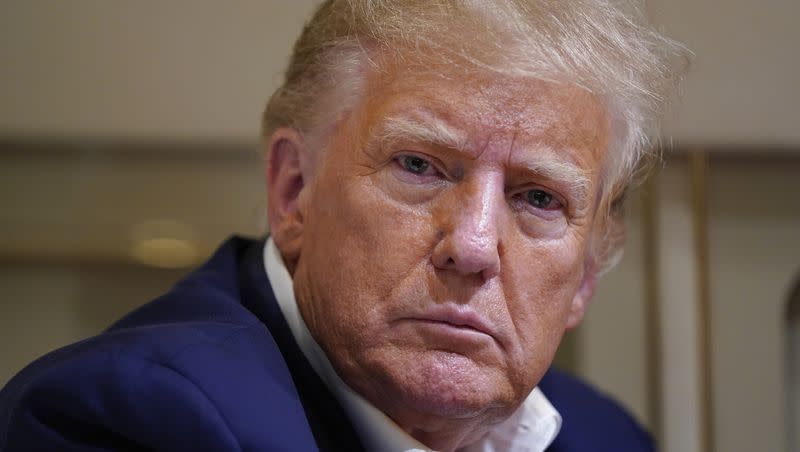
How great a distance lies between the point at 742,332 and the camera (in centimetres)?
237

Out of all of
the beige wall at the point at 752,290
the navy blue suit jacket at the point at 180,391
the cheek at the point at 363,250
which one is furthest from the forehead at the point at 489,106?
the beige wall at the point at 752,290

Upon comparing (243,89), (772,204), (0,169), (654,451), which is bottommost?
(654,451)

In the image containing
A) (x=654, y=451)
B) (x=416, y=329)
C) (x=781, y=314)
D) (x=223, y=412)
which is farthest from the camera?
(x=781, y=314)

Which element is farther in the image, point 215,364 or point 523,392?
point 523,392

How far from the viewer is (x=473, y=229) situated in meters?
1.26

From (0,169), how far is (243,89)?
0.62 m

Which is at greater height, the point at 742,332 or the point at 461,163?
the point at 461,163

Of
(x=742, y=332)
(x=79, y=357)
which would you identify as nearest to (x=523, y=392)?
(x=79, y=357)

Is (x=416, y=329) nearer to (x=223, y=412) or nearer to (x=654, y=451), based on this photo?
(x=223, y=412)

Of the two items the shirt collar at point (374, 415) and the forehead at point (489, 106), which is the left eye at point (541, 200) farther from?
the shirt collar at point (374, 415)

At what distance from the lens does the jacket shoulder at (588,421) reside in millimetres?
1847

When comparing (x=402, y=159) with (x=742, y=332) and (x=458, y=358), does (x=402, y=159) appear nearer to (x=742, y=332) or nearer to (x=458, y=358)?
(x=458, y=358)

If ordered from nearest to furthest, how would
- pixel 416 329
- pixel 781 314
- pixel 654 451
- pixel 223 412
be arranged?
1. pixel 223 412
2. pixel 416 329
3. pixel 654 451
4. pixel 781 314

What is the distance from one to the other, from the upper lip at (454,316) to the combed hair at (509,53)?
316mm
